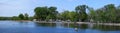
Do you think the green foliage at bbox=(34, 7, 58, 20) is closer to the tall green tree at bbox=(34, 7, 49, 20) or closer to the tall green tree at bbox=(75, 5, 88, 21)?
the tall green tree at bbox=(34, 7, 49, 20)

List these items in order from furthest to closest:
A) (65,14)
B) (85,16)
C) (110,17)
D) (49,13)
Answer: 1. (49,13)
2. (65,14)
3. (85,16)
4. (110,17)

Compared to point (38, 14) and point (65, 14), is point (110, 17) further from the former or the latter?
point (38, 14)

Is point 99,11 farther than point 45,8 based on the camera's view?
No

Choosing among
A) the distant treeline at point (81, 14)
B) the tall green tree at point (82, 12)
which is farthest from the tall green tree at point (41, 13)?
the tall green tree at point (82, 12)

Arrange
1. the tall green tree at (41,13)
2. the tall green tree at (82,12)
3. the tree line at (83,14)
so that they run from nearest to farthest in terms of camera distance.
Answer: the tree line at (83,14)
the tall green tree at (82,12)
the tall green tree at (41,13)

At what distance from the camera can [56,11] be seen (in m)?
139

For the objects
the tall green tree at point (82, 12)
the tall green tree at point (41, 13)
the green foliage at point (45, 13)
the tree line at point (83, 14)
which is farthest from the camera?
the tall green tree at point (41, 13)

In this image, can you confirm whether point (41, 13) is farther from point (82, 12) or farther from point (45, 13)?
point (82, 12)

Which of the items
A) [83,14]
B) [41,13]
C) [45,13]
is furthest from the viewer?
[41,13]

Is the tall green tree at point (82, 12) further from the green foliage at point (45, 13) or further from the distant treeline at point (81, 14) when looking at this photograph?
the green foliage at point (45, 13)

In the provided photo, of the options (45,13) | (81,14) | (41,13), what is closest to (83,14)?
(81,14)

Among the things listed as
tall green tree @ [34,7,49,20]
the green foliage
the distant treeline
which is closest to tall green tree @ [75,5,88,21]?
the distant treeline

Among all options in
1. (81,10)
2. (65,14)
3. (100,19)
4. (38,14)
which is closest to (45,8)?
(38,14)

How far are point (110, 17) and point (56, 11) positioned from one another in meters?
48.0
